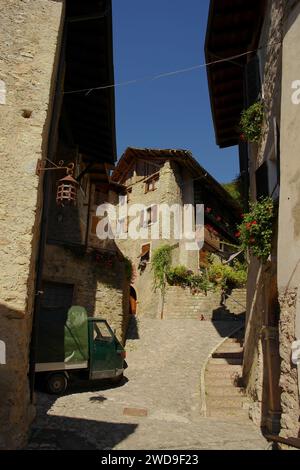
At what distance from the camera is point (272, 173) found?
7.59 metres

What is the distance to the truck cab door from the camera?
32.0 feet

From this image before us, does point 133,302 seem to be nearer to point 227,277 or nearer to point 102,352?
point 227,277

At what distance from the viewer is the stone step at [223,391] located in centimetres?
901

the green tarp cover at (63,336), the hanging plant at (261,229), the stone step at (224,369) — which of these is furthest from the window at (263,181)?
the green tarp cover at (63,336)

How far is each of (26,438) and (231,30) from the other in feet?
35.3

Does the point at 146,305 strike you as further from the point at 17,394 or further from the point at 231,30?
the point at 17,394

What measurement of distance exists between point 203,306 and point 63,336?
33.3 feet

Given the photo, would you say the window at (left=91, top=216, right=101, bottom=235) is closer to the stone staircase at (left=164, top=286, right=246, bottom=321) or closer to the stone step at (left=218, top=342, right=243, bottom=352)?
the stone staircase at (left=164, top=286, right=246, bottom=321)

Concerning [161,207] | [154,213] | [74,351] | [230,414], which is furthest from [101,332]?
[154,213]

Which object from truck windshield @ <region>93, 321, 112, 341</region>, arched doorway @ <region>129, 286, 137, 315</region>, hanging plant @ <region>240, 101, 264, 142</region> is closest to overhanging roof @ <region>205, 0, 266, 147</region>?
hanging plant @ <region>240, 101, 264, 142</region>

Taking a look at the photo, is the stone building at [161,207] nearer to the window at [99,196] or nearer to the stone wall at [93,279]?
the window at [99,196]

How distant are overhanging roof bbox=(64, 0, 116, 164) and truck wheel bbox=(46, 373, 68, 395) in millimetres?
7186

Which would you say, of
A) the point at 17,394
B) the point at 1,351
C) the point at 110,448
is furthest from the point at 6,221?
the point at 110,448

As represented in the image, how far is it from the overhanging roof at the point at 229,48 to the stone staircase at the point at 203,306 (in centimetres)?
787
